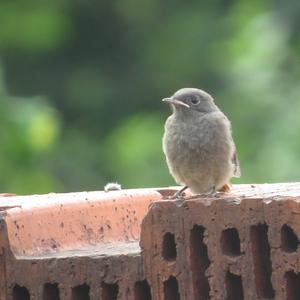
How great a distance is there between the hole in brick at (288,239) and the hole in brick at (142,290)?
1.33 feet

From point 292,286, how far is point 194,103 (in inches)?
89.5

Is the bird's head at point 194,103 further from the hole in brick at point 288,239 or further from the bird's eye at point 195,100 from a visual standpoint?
the hole in brick at point 288,239

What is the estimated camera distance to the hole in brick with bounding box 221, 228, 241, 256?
3932mm

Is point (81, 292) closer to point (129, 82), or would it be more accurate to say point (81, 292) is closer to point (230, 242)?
point (230, 242)

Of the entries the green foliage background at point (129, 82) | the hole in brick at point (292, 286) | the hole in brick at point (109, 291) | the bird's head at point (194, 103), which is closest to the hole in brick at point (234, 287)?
the hole in brick at point (292, 286)

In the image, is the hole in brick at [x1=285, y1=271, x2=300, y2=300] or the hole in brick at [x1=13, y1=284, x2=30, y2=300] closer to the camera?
the hole in brick at [x1=285, y1=271, x2=300, y2=300]

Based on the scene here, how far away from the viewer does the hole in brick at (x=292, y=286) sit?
12.7 ft

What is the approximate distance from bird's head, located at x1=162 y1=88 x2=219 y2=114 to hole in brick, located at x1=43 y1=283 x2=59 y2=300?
74.2 inches

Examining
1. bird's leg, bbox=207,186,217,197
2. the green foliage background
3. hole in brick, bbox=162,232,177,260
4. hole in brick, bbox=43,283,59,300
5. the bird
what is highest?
the green foliage background

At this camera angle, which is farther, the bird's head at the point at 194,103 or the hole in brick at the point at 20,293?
the bird's head at the point at 194,103

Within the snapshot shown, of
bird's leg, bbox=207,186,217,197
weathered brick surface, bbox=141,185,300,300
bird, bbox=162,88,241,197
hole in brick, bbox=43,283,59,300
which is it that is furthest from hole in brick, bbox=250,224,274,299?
bird, bbox=162,88,241,197

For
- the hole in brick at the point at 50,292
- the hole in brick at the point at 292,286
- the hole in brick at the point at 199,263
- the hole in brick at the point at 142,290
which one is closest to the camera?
the hole in brick at the point at 292,286

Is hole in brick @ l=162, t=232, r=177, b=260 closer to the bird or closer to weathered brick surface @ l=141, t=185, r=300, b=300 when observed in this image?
weathered brick surface @ l=141, t=185, r=300, b=300

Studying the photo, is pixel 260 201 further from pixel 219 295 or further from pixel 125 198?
pixel 125 198
